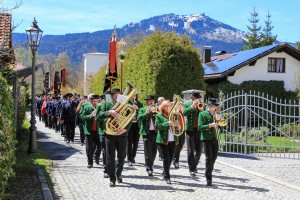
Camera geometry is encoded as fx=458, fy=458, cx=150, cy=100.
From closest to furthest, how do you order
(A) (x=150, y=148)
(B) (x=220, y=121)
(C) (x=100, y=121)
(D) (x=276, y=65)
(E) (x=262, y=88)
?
1. (B) (x=220, y=121)
2. (C) (x=100, y=121)
3. (A) (x=150, y=148)
4. (E) (x=262, y=88)
5. (D) (x=276, y=65)

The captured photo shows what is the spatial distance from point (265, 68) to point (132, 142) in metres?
21.0

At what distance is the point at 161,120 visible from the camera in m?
9.80

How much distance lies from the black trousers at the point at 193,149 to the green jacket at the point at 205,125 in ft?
4.10

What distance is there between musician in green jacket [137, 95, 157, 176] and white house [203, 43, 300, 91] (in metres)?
19.5

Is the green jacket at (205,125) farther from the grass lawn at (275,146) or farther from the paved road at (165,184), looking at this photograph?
the grass lawn at (275,146)

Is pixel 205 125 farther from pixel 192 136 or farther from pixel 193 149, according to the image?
pixel 192 136

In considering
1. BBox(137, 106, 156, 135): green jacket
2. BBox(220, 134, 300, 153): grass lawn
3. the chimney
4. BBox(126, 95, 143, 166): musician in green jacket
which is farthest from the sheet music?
the chimney

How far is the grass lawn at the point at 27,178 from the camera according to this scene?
816cm

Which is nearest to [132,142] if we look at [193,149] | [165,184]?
[193,149]

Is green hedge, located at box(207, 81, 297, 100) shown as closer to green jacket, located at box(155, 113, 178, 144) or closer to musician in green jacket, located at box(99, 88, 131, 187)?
green jacket, located at box(155, 113, 178, 144)

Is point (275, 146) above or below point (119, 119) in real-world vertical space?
below

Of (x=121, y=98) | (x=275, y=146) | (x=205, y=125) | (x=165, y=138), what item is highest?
(x=121, y=98)

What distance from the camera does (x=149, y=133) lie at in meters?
11.1

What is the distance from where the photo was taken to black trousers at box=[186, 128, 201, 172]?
1067 cm
